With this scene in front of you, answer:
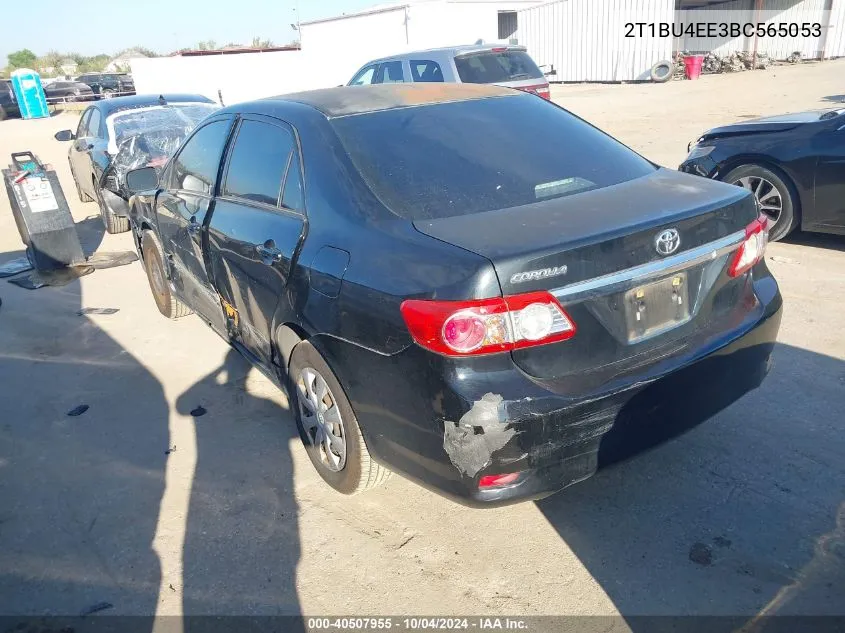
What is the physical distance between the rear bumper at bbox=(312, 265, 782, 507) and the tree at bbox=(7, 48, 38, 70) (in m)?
85.2

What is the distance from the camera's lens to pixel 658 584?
2.62 m

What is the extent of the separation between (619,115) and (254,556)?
15782 mm

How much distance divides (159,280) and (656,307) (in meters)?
4.36

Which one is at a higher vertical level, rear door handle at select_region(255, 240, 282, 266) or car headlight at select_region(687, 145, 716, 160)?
rear door handle at select_region(255, 240, 282, 266)

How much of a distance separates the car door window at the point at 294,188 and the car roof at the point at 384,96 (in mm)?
279

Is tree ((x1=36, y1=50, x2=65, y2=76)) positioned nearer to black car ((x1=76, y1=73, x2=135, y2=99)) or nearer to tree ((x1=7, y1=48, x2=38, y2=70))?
tree ((x1=7, y1=48, x2=38, y2=70))

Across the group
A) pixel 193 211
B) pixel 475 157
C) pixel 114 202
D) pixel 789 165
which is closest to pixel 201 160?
pixel 193 211

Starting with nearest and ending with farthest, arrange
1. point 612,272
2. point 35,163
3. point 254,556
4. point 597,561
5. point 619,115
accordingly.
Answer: point 612,272 → point 597,561 → point 254,556 → point 35,163 → point 619,115

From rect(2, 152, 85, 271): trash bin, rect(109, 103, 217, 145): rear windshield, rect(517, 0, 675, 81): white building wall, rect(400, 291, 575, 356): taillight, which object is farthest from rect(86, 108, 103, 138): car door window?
rect(517, 0, 675, 81): white building wall

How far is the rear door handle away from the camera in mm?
3164

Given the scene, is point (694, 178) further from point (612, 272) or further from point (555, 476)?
point (555, 476)

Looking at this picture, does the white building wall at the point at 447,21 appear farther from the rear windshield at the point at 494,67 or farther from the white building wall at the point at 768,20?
the rear windshield at the point at 494,67

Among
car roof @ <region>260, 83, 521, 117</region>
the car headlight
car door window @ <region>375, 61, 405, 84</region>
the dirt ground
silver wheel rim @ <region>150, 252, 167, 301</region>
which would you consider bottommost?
the dirt ground

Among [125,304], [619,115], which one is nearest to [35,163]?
[125,304]
